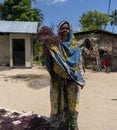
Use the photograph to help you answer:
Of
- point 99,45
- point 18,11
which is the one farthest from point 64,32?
point 18,11

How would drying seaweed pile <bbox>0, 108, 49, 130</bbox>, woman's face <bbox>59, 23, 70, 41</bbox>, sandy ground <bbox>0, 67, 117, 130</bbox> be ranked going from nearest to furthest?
woman's face <bbox>59, 23, 70, 41</bbox> → drying seaweed pile <bbox>0, 108, 49, 130</bbox> → sandy ground <bbox>0, 67, 117, 130</bbox>

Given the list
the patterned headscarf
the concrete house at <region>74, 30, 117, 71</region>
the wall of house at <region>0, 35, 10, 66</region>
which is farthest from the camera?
the wall of house at <region>0, 35, 10, 66</region>

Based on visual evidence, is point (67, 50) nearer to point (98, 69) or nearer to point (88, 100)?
point (88, 100)

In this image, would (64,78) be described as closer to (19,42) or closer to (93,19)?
(19,42)

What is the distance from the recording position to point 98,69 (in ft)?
60.8

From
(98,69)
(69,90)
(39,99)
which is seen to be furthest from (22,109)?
(98,69)

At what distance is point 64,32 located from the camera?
531cm

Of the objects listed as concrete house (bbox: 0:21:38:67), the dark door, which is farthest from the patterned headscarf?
the dark door

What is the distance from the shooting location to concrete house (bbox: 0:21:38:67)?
19.2 metres

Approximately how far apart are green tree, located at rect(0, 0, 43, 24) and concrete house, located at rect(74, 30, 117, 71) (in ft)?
32.5

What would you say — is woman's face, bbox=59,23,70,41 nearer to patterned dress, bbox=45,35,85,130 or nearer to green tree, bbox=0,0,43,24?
patterned dress, bbox=45,35,85,130

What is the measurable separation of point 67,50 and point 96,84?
7758mm

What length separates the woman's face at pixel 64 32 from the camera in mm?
5305

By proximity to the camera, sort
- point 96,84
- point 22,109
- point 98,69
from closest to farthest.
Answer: point 22,109 < point 96,84 < point 98,69
